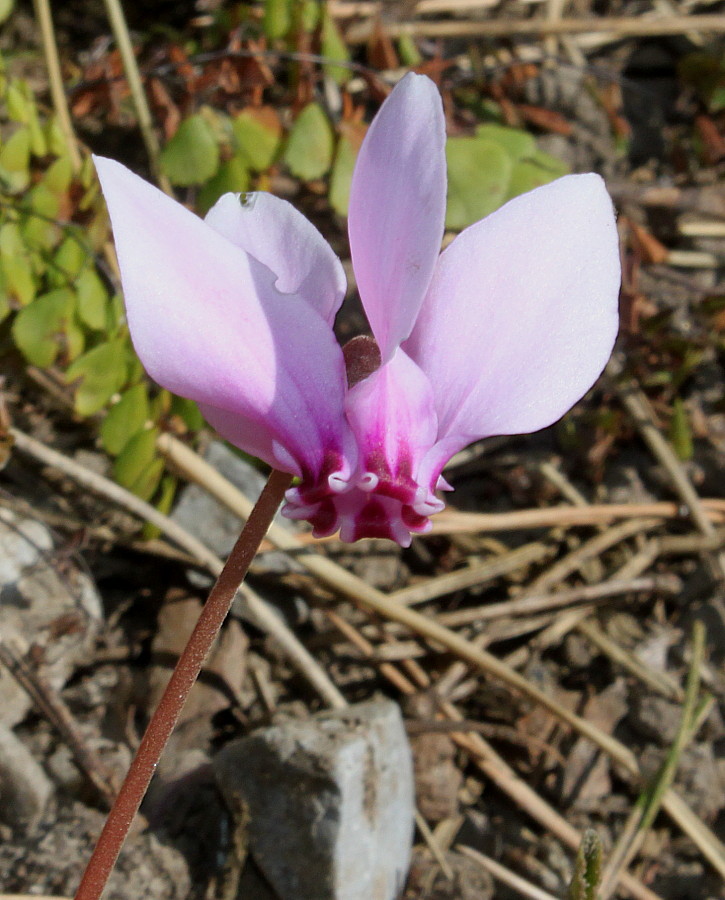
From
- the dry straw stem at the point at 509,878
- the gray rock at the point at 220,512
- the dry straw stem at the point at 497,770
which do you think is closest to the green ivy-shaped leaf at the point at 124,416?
the gray rock at the point at 220,512

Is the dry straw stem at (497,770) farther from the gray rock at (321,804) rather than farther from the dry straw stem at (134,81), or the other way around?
the dry straw stem at (134,81)

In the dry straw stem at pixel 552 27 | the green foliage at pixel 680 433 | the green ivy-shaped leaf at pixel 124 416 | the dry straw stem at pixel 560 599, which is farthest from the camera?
the dry straw stem at pixel 552 27

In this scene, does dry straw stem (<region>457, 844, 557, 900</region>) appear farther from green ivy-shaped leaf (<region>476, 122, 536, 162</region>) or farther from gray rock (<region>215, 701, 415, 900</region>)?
green ivy-shaped leaf (<region>476, 122, 536, 162</region>)

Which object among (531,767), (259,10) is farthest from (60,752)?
(259,10)

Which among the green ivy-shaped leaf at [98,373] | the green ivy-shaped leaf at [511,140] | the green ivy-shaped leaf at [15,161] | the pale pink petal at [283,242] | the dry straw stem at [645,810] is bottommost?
the dry straw stem at [645,810]

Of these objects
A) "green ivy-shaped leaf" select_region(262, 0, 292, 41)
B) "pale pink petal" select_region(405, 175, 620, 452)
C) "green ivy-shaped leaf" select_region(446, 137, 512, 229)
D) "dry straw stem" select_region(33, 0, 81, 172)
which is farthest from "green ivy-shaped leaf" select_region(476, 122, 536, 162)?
"pale pink petal" select_region(405, 175, 620, 452)

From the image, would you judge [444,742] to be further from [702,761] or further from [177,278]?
[177,278]

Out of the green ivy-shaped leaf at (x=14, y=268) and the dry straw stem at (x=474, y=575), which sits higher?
the green ivy-shaped leaf at (x=14, y=268)
